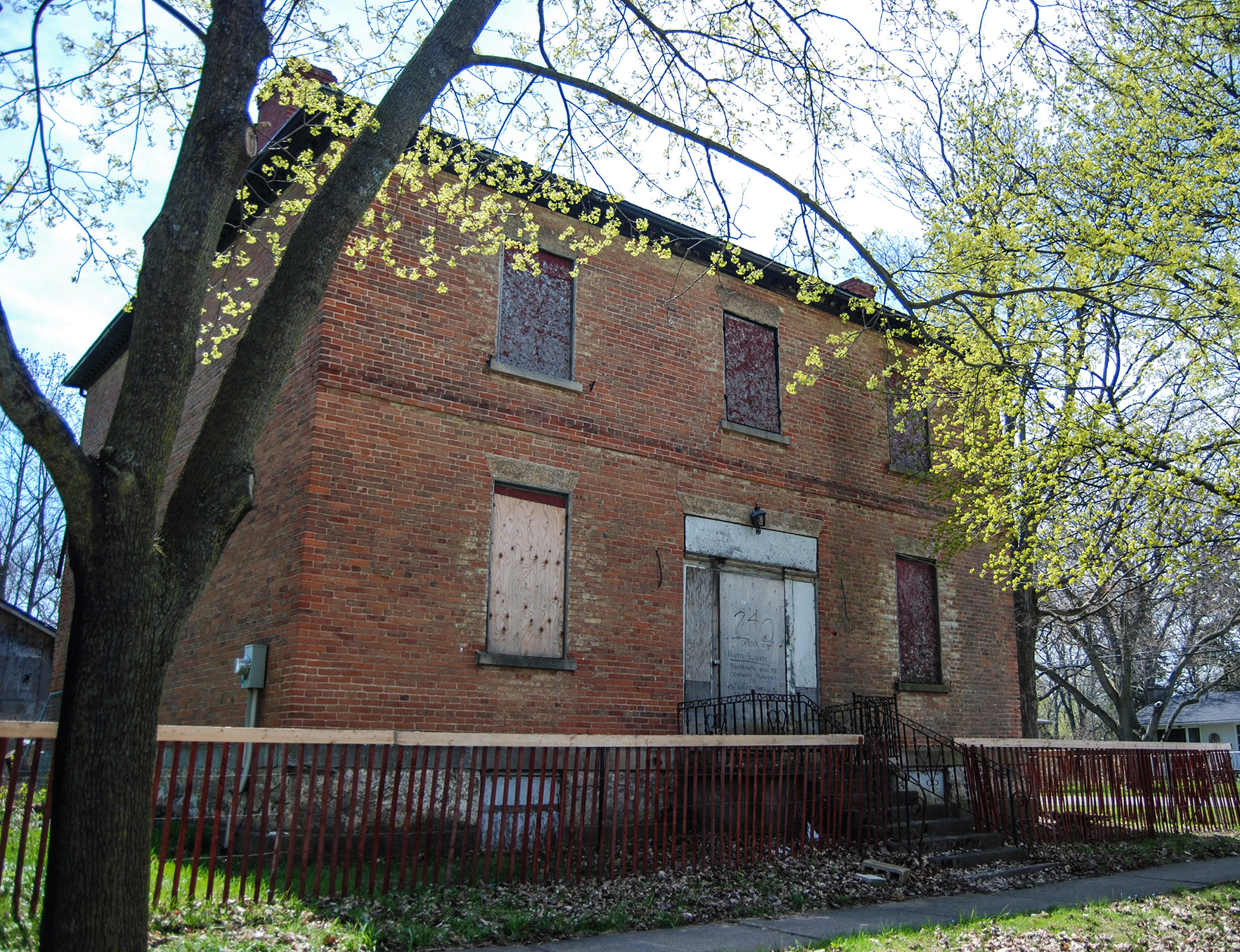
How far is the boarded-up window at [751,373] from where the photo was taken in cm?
1392

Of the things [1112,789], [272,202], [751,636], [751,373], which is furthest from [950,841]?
[272,202]

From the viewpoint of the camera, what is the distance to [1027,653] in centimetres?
2075

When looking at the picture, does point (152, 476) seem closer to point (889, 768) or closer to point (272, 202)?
point (272, 202)

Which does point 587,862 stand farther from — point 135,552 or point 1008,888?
point 135,552

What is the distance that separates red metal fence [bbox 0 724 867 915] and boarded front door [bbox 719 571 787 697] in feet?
6.34

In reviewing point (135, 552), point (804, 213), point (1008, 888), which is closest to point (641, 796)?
point (1008, 888)

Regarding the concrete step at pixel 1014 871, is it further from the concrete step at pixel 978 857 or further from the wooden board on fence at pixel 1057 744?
the wooden board on fence at pixel 1057 744

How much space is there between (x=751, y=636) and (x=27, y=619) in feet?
61.1

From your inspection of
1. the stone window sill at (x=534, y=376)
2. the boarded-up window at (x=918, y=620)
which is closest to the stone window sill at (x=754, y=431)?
the stone window sill at (x=534, y=376)

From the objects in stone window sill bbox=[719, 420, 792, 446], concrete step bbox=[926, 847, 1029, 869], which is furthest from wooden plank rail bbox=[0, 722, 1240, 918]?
stone window sill bbox=[719, 420, 792, 446]

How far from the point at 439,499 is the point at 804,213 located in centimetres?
502

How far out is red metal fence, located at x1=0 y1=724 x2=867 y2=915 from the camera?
681 centimetres

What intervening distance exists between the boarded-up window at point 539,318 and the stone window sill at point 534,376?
11 centimetres

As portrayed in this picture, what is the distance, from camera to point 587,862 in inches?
334
